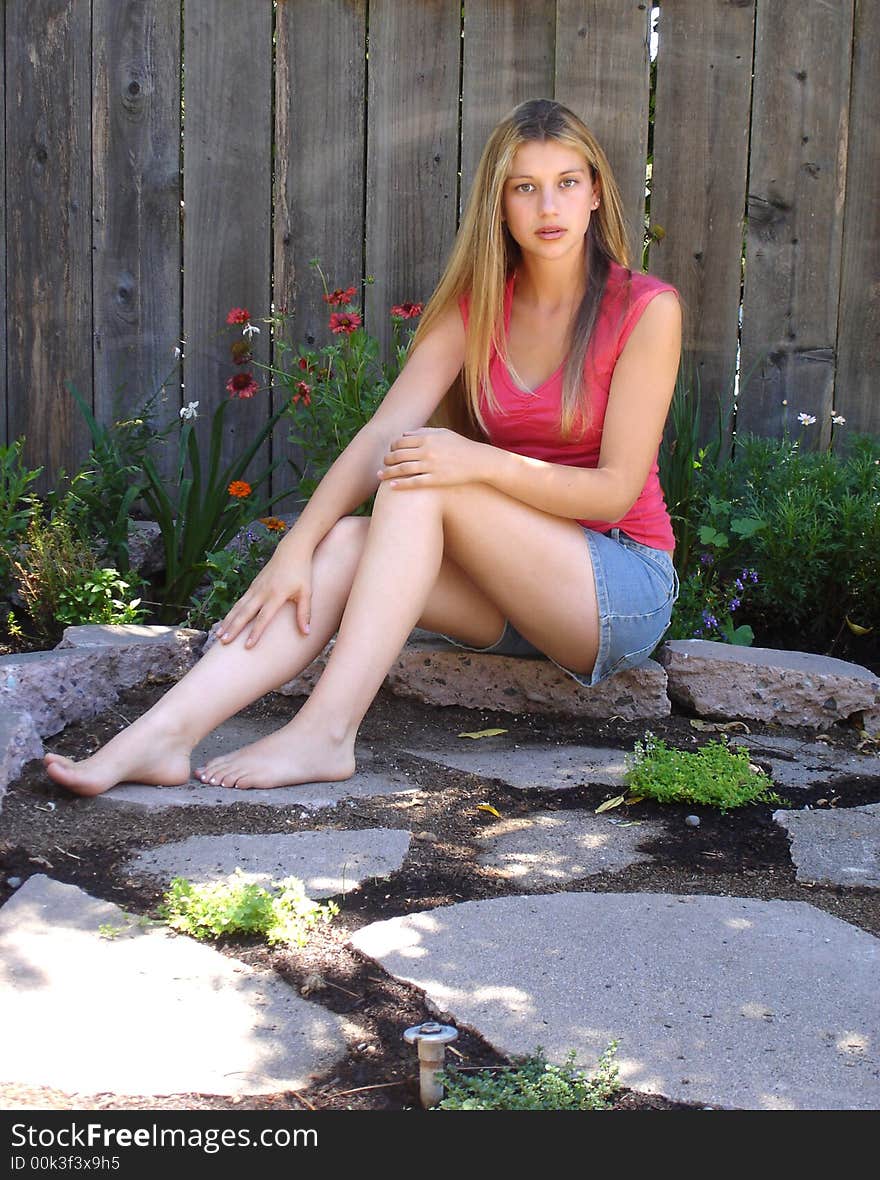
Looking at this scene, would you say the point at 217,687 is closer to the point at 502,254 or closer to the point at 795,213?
the point at 502,254

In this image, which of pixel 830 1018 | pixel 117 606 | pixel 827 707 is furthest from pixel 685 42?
pixel 830 1018

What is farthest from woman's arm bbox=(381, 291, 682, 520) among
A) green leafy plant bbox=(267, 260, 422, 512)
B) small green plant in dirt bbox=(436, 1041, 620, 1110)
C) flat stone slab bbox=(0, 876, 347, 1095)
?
small green plant in dirt bbox=(436, 1041, 620, 1110)

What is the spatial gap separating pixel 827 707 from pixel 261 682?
134 cm

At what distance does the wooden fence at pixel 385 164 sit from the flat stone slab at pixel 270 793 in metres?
1.55

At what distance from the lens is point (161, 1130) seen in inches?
50.2

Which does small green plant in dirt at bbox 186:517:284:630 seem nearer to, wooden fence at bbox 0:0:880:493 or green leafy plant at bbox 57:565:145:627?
green leafy plant at bbox 57:565:145:627

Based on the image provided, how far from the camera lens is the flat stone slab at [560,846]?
206 cm

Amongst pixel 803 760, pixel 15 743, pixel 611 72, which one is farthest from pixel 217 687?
pixel 611 72

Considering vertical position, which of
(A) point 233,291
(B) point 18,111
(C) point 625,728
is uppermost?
(B) point 18,111

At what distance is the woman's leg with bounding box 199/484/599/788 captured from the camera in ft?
7.82

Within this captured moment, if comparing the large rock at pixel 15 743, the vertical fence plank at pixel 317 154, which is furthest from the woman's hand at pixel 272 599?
the vertical fence plank at pixel 317 154

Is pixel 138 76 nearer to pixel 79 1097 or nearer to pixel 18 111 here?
pixel 18 111

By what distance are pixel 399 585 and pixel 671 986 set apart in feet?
3.27

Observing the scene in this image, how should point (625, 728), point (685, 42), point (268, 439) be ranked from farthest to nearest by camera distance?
point (268, 439) < point (685, 42) < point (625, 728)
